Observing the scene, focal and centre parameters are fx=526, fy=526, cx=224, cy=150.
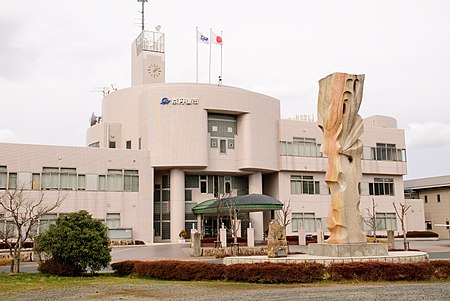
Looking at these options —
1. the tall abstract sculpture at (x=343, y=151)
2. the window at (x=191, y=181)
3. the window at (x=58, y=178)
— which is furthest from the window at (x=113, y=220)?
the tall abstract sculpture at (x=343, y=151)

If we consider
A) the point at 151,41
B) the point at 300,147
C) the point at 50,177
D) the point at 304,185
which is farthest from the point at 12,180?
the point at 304,185

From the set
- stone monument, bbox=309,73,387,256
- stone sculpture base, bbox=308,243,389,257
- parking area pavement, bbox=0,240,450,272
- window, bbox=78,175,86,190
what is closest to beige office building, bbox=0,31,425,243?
window, bbox=78,175,86,190

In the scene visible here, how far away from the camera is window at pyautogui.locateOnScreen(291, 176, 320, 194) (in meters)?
54.7

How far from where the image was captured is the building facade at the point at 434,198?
62344mm

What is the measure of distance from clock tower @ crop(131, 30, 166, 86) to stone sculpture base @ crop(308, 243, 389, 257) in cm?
3895

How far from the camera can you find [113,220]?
46.3m

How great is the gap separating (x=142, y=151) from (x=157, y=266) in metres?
29.7

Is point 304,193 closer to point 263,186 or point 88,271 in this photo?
point 263,186

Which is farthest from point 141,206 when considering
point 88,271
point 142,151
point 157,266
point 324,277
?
point 324,277

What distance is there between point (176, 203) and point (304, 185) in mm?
14666

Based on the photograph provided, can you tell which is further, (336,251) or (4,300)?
(336,251)

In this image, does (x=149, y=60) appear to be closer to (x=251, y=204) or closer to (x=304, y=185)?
(x=304, y=185)

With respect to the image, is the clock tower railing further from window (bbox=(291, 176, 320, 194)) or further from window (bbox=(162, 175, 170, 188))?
window (bbox=(291, 176, 320, 194))

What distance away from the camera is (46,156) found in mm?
44344
